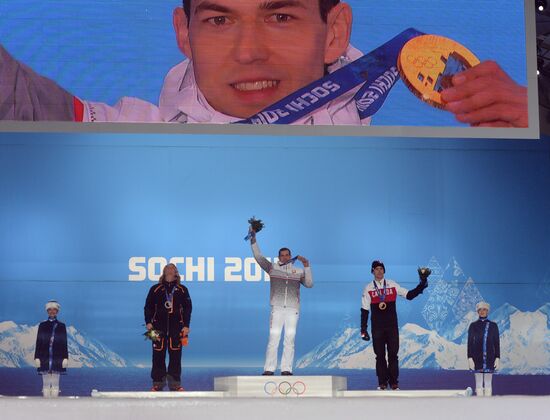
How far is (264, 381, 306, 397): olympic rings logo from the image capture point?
7258 millimetres

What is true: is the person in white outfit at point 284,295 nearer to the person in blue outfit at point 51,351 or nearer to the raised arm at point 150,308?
the raised arm at point 150,308

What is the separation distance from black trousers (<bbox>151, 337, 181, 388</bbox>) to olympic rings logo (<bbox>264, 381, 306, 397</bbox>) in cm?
157

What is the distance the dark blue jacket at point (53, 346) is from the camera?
30.2ft

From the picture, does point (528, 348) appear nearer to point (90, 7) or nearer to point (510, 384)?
point (510, 384)

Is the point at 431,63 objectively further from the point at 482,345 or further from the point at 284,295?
the point at 482,345

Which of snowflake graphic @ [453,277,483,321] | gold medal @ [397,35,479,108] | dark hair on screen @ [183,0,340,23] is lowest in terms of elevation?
snowflake graphic @ [453,277,483,321]

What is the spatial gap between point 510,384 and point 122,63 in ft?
20.3

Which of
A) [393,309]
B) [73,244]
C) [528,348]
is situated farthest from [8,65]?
[528,348]

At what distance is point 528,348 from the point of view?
40.8 ft

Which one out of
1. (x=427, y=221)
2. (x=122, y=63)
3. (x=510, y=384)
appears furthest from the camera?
(x=427, y=221)

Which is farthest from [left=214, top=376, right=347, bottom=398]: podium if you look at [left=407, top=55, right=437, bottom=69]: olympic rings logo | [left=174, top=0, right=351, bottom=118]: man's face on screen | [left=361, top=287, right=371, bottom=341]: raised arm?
[left=407, top=55, right=437, bottom=69]: olympic rings logo

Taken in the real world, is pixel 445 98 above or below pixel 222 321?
above

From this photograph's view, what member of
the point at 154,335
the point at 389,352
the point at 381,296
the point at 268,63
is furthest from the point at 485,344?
the point at 268,63

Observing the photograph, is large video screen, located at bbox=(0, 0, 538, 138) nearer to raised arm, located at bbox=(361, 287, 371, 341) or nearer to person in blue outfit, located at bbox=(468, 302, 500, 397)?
raised arm, located at bbox=(361, 287, 371, 341)
